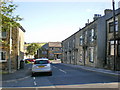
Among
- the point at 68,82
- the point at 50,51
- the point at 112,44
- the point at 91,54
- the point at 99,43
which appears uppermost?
the point at 99,43

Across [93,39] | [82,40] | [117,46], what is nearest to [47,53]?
[82,40]

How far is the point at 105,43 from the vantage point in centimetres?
2395

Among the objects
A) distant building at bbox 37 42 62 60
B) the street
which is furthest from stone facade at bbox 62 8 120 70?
distant building at bbox 37 42 62 60

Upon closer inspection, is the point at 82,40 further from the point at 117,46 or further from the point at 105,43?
the point at 117,46

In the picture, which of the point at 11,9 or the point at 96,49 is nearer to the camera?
the point at 11,9

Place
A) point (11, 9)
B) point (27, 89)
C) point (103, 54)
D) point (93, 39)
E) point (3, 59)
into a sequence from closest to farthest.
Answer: point (27, 89)
point (11, 9)
point (3, 59)
point (103, 54)
point (93, 39)

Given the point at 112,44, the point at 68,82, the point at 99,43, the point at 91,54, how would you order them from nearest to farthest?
the point at 68,82, the point at 112,44, the point at 99,43, the point at 91,54

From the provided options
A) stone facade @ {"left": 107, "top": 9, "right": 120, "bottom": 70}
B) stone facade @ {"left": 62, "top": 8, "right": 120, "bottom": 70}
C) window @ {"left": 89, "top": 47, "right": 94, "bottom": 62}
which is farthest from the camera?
window @ {"left": 89, "top": 47, "right": 94, "bottom": 62}

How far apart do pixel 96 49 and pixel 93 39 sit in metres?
2.23

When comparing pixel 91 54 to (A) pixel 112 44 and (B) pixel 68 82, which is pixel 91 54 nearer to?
(A) pixel 112 44

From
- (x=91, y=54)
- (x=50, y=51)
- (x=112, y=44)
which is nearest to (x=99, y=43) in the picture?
Result: (x=112, y=44)

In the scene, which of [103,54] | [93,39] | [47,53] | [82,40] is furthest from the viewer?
[47,53]

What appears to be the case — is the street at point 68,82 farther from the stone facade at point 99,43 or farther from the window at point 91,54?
the window at point 91,54

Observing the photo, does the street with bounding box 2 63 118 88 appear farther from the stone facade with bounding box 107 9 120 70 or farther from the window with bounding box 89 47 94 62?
the window with bounding box 89 47 94 62
